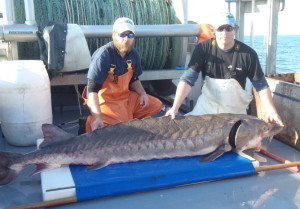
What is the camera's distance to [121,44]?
4.38 meters

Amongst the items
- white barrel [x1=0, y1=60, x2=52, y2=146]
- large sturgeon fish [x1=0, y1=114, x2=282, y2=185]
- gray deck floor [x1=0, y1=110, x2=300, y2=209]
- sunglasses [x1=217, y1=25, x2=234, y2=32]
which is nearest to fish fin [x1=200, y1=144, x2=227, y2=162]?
large sturgeon fish [x1=0, y1=114, x2=282, y2=185]

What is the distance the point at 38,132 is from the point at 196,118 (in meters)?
1.98

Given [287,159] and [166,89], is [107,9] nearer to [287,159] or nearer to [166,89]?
[166,89]

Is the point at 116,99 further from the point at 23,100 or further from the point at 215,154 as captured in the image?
the point at 215,154

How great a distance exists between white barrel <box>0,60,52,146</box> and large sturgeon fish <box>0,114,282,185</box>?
2.88 feet

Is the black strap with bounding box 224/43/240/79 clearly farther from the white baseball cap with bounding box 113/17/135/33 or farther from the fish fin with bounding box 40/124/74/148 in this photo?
the fish fin with bounding box 40/124/74/148

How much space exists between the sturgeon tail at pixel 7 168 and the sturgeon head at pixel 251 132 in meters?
2.21

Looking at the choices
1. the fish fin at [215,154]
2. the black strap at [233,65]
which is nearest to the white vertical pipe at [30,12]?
the black strap at [233,65]

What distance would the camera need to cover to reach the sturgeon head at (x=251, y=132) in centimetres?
372

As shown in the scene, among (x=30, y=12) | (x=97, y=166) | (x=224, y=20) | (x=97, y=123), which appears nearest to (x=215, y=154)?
(x=97, y=166)

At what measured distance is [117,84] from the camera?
4.72 m

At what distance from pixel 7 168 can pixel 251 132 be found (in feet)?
8.10

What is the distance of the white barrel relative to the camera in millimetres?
4230

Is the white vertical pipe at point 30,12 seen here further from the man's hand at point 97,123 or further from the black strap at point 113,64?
the man's hand at point 97,123
